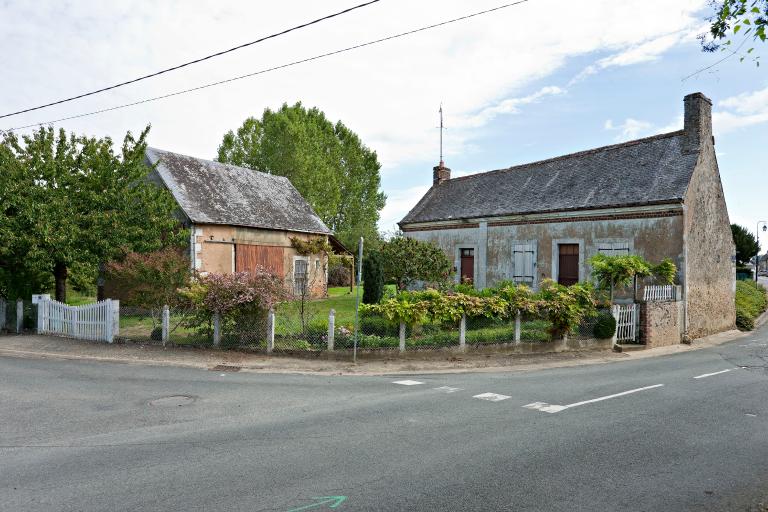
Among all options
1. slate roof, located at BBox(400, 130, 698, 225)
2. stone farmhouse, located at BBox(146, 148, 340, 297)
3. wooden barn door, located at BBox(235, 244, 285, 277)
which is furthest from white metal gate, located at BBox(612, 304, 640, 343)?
wooden barn door, located at BBox(235, 244, 285, 277)

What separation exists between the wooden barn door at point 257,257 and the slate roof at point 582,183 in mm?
7385

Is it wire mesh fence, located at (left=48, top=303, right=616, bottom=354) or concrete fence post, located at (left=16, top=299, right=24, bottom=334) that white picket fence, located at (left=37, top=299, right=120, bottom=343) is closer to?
wire mesh fence, located at (left=48, top=303, right=616, bottom=354)

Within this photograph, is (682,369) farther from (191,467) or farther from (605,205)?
(191,467)

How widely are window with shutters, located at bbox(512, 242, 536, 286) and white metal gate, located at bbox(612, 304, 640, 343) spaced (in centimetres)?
507

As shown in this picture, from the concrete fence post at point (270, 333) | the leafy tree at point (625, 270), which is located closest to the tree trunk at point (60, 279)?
the concrete fence post at point (270, 333)

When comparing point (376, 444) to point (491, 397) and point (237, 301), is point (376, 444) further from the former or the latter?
point (237, 301)

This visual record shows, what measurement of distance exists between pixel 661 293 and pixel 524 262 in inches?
218

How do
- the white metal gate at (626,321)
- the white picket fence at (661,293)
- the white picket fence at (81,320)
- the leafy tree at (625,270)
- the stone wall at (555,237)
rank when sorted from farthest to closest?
the stone wall at (555,237) < the white picket fence at (661,293) < the leafy tree at (625,270) < the white metal gate at (626,321) < the white picket fence at (81,320)

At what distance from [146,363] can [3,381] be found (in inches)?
111

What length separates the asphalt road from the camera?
15.0ft

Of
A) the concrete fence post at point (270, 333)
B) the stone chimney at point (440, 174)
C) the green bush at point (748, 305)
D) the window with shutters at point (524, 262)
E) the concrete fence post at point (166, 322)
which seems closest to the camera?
the concrete fence post at point (270, 333)

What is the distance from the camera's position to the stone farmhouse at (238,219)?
67.4 ft

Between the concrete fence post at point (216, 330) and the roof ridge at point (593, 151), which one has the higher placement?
the roof ridge at point (593, 151)

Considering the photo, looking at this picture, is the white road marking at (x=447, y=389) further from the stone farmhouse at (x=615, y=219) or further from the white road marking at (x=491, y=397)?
the stone farmhouse at (x=615, y=219)
